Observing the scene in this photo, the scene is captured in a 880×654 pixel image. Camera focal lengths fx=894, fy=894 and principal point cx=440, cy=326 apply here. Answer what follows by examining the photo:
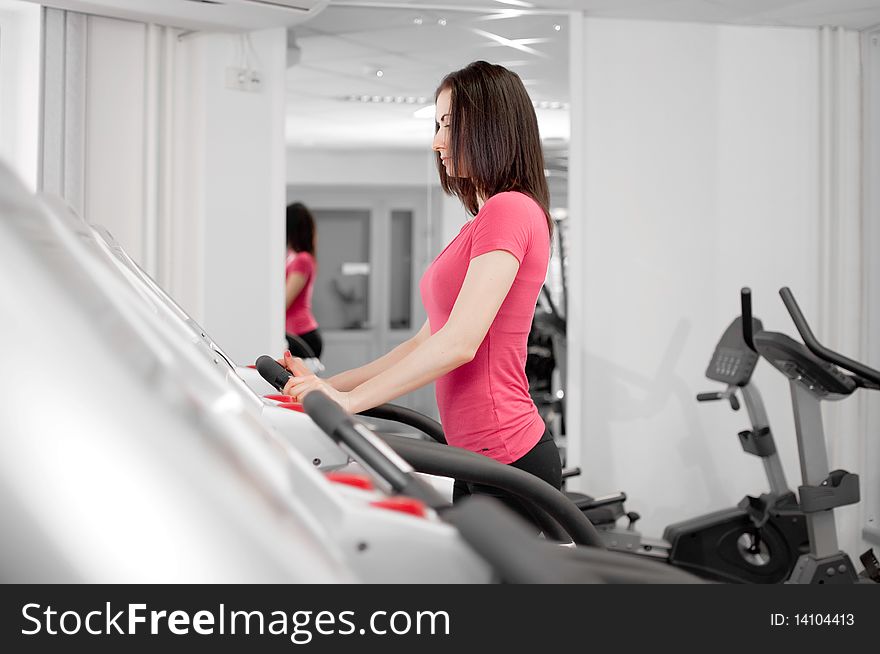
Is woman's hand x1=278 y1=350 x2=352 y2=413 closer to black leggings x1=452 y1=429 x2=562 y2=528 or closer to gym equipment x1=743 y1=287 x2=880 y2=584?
black leggings x1=452 y1=429 x2=562 y2=528

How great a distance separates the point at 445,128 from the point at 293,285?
2687mm

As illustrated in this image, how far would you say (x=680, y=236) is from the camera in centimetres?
381

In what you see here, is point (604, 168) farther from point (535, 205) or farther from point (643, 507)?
point (535, 205)

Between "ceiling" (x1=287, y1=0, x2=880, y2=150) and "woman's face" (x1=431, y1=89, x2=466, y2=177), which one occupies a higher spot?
"ceiling" (x1=287, y1=0, x2=880, y2=150)

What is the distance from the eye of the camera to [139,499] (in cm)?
56

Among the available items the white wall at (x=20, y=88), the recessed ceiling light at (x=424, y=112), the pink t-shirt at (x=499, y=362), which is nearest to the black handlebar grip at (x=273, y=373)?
the pink t-shirt at (x=499, y=362)

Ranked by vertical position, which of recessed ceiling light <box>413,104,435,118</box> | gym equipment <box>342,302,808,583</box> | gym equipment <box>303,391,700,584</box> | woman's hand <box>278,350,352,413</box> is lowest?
gym equipment <box>342,302,808,583</box>

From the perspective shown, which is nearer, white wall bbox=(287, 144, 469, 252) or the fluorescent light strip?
the fluorescent light strip

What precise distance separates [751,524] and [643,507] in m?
0.59

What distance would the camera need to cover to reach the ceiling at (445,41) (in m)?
3.56

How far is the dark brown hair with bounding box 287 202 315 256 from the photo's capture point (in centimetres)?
422

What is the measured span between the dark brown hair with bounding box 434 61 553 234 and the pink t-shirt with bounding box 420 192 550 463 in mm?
78

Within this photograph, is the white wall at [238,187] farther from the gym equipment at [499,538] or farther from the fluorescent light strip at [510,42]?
the gym equipment at [499,538]

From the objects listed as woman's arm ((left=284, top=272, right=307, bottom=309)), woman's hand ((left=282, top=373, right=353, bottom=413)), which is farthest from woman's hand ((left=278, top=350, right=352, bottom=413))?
Answer: woman's arm ((left=284, top=272, right=307, bottom=309))
